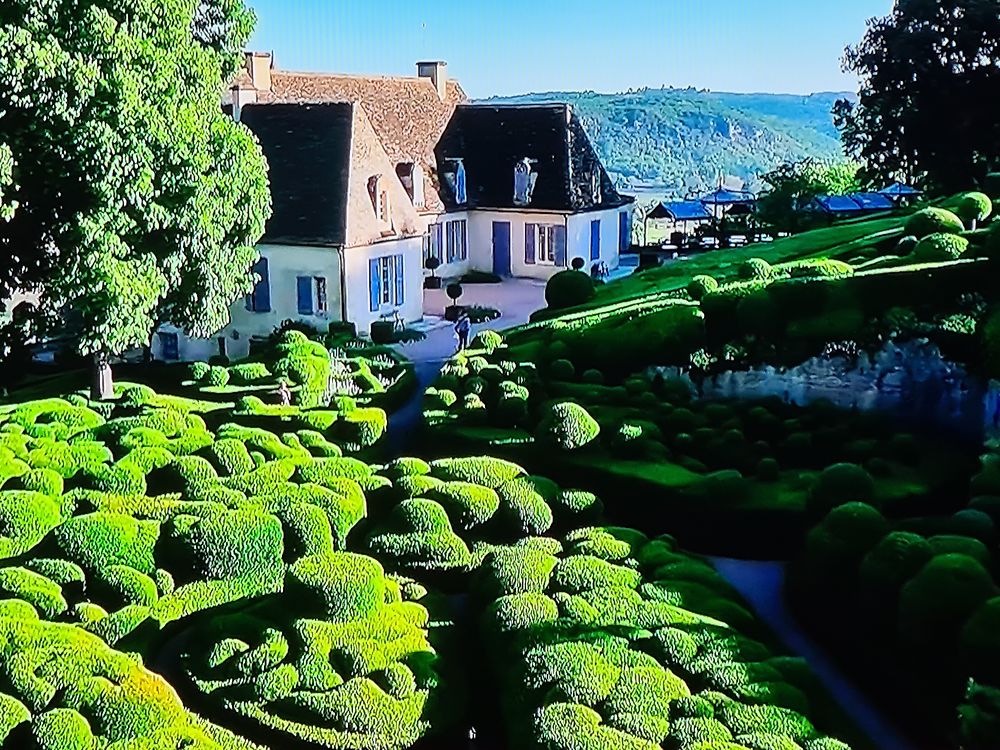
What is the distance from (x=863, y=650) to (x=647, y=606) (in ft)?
10.3

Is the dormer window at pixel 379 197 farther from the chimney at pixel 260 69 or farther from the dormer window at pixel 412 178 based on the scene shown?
the chimney at pixel 260 69

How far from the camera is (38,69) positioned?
2303 centimetres

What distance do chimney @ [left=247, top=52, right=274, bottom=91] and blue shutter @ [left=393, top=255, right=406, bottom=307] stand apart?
29.9 ft

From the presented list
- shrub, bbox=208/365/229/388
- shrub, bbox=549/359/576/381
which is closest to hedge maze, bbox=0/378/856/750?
shrub, bbox=208/365/229/388

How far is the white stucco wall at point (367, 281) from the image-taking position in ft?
115

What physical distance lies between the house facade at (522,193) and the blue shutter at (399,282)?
23.0 ft

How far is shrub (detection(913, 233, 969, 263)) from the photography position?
26.8 meters

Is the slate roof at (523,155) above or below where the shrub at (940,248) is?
above

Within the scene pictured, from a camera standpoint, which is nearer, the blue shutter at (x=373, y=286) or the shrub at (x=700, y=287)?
the shrub at (x=700, y=287)

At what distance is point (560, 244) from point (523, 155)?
3.92 meters

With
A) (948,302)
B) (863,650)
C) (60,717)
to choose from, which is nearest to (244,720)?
(60,717)

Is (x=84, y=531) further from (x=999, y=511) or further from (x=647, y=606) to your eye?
(x=999, y=511)

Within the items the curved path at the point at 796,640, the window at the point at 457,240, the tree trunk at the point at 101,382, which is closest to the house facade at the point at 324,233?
the window at the point at 457,240

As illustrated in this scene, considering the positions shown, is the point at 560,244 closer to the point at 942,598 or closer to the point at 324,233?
the point at 324,233
